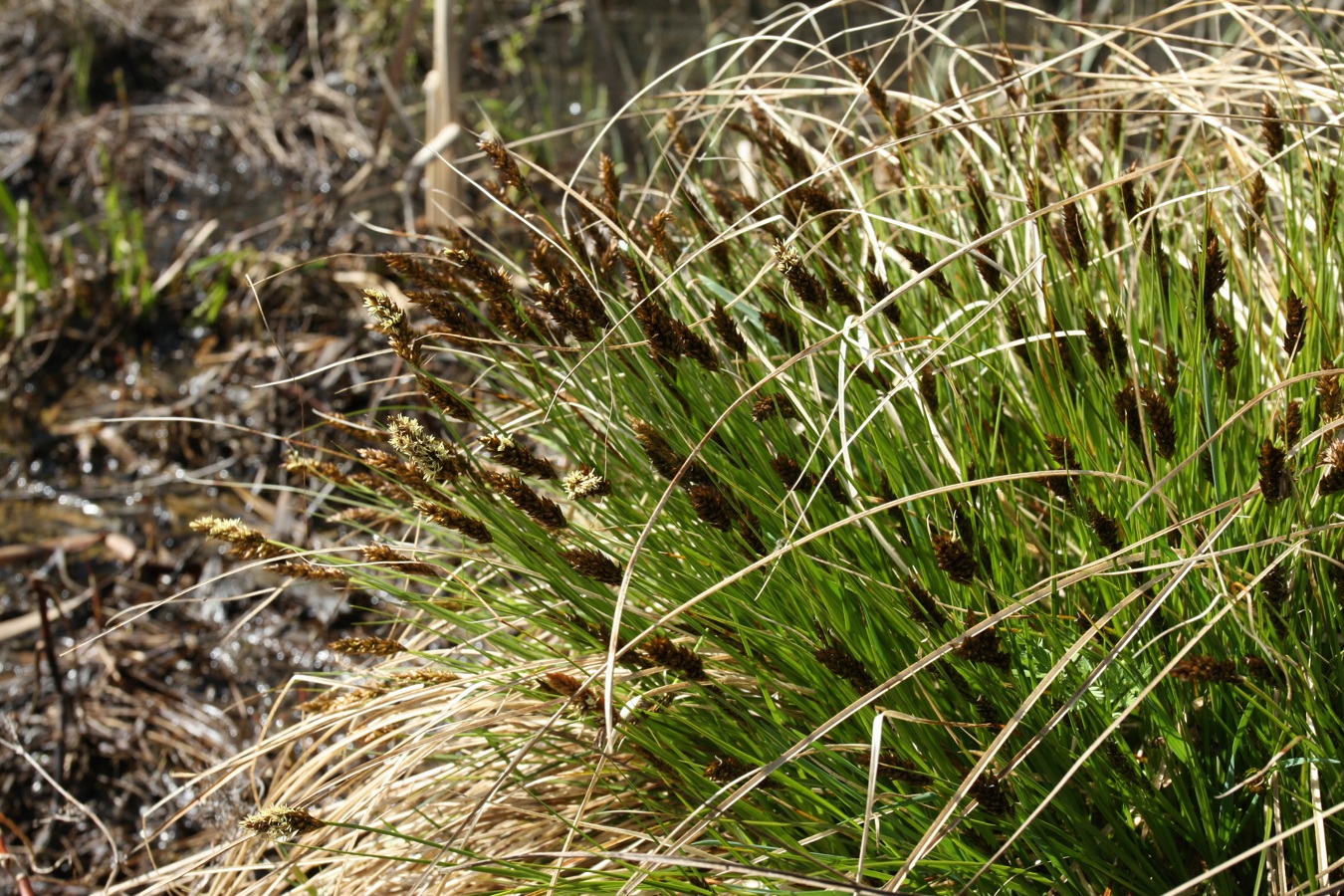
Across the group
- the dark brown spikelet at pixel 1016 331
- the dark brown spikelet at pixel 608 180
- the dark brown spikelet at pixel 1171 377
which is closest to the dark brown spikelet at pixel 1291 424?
the dark brown spikelet at pixel 1171 377

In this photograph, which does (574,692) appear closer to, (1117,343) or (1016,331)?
(1117,343)

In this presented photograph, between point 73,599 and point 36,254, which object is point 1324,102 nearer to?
point 73,599

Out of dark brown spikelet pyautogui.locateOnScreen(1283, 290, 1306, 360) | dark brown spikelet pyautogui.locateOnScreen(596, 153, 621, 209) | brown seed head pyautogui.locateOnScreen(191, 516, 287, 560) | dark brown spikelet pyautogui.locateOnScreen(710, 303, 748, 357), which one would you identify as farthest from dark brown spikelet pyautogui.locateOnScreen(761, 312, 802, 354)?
brown seed head pyautogui.locateOnScreen(191, 516, 287, 560)

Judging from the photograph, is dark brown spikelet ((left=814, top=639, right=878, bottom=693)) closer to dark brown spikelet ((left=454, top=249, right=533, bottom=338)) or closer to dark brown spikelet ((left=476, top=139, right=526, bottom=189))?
dark brown spikelet ((left=454, top=249, right=533, bottom=338))

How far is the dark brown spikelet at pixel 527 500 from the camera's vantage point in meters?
1.19

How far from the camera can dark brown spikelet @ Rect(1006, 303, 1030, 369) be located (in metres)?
1.52

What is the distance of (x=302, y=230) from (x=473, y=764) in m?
3.37

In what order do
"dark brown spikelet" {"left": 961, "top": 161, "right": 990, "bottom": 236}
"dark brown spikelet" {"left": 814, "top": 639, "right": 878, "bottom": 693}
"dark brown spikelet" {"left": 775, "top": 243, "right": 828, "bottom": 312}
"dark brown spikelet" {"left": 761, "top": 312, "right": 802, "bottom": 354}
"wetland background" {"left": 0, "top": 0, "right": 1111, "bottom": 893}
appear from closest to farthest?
"dark brown spikelet" {"left": 814, "top": 639, "right": 878, "bottom": 693} < "dark brown spikelet" {"left": 775, "top": 243, "right": 828, "bottom": 312} < "dark brown spikelet" {"left": 761, "top": 312, "right": 802, "bottom": 354} < "dark brown spikelet" {"left": 961, "top": 161, "right": 990, "bottom": 236} < "wetland background" {"left": 0, "top": 0, "right": 1111, "bottom": 893}

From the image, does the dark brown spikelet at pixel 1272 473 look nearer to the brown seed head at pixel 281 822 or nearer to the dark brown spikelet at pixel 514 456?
the dark brown spikelet at pixel 514 456

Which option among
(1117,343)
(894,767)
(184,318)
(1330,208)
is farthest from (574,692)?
(184,318)

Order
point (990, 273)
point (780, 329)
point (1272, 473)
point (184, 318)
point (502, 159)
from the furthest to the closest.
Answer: point (184, 318) < point (990, 273) < point (780, 329) < point (502, 159) < point (1272, 473)

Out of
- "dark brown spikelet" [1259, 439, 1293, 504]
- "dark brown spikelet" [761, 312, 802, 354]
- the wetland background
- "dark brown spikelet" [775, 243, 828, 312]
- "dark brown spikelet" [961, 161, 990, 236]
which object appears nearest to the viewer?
"dark brown spikelet" [1259, 439, 1293, 504]

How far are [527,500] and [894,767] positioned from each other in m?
0.50

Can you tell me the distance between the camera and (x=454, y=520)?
1.26 meters
